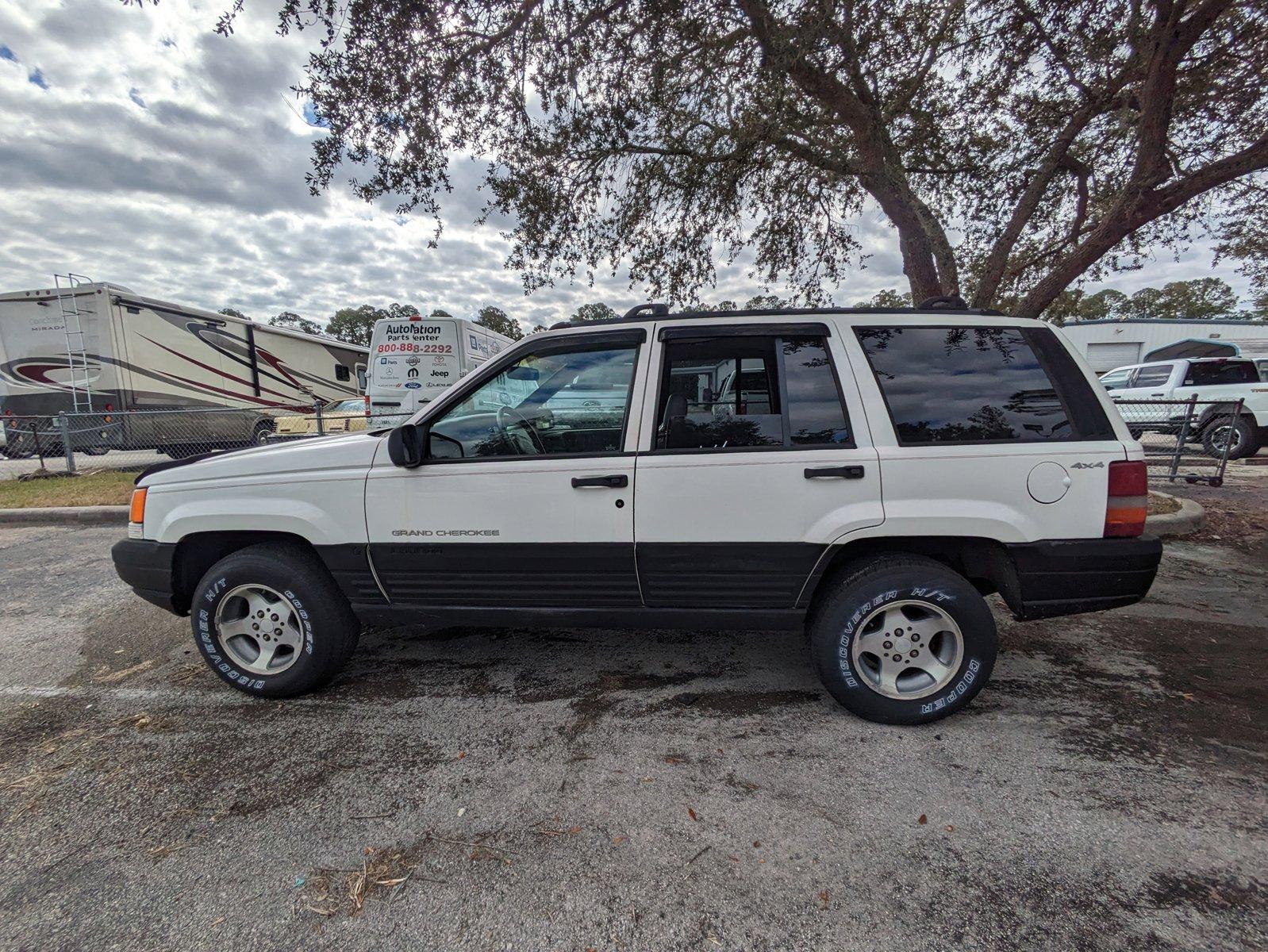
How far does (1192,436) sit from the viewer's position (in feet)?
35.0

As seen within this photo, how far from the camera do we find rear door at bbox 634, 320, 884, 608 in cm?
250

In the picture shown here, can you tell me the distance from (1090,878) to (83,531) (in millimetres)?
9470

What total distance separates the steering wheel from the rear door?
1.75 ft

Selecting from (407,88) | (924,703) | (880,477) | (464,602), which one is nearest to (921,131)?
(407,88)

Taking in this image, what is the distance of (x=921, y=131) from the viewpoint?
7.21m

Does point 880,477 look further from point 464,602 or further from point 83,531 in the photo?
point 83,531

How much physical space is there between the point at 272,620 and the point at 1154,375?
1720 centimetres

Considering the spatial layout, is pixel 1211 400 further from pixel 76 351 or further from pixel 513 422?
pixel 76 351

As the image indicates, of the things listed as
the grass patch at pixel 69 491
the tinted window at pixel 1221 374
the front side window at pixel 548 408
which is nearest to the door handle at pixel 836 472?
the front side window at pixel 548 408

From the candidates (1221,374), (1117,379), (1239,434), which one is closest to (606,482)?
(1239,434)

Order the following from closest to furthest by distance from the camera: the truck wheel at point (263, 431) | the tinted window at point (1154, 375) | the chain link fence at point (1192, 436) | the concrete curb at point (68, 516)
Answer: the concrete curb at point (68, 516), the chain link fence at point (1192, 436), the tinted window at point (1154, 375), the truck wheel at point (263, 431)

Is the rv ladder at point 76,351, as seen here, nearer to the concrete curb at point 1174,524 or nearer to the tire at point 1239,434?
the concrete curb at point 1174,524

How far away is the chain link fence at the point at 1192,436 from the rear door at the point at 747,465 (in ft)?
26.6

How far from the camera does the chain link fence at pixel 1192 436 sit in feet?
26.0
